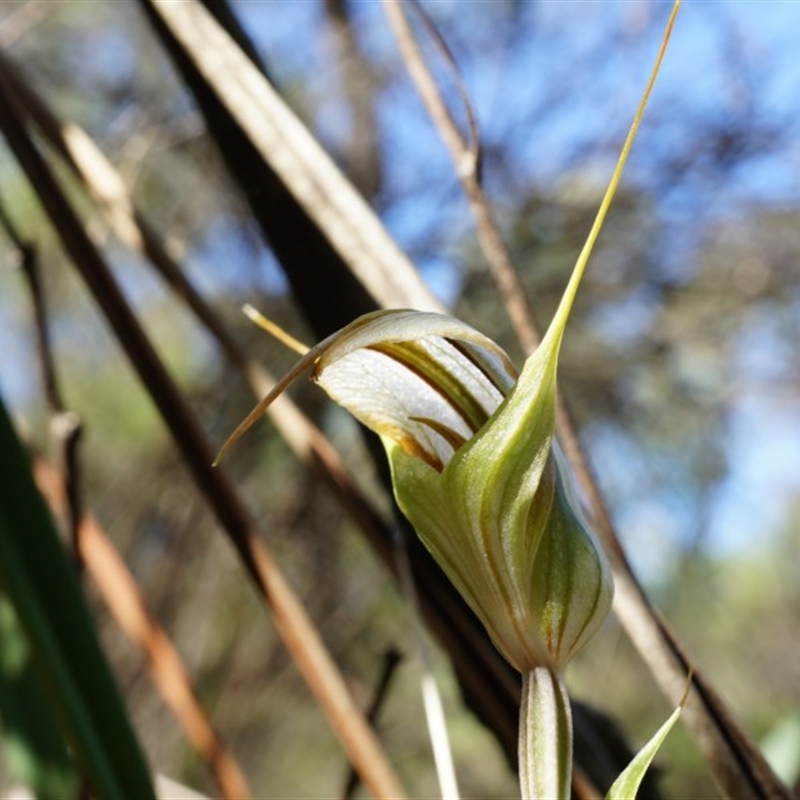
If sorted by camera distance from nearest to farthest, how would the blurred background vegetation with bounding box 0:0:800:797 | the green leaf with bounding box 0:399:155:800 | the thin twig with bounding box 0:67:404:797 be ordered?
1. the green leaf with bounding box 0:399:155:800
2. the thin twig with bounding box 0:67:404:797
3. the blurred background vegetation with bounding box 0:0:800:797

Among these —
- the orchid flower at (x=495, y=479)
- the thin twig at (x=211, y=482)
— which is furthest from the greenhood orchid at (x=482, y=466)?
the thin twig at (x=211, y=482)

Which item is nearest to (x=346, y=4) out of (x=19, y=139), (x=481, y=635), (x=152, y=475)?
(x=152, y=475)

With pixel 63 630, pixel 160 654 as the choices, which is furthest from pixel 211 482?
pixel 63 630

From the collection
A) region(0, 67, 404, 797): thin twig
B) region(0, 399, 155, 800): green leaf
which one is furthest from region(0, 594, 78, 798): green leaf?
region(0, 67, 404, 797): thin twig

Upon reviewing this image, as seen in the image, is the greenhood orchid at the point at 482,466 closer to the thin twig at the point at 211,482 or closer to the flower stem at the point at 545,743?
the flower stem at the point at 545,743

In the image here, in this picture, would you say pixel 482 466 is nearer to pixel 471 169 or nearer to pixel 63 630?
pixel 63 630

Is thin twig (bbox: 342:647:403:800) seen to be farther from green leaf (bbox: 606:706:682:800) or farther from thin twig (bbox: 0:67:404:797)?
green leaf (bbox: 606:706:682:800)
